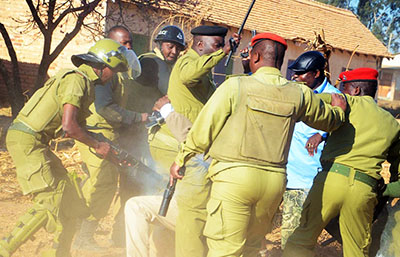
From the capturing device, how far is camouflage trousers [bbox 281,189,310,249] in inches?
191

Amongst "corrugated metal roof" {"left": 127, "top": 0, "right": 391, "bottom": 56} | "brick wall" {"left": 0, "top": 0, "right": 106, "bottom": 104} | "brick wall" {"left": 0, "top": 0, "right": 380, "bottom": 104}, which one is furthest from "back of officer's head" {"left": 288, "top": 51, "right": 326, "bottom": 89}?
"corrugated metal roof" {"left": 127, "top": 0, "right": 391, "bottom": 56}

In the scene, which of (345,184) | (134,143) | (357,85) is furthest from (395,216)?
(134,143)

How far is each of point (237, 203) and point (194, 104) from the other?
1304 mm

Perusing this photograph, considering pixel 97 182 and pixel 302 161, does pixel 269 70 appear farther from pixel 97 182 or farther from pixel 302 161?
pixel 97 182

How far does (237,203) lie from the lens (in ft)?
10.5

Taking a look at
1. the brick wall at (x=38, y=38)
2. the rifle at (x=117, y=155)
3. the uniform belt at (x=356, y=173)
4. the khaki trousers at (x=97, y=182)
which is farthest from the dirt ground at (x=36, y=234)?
the brick wall at (x=38, y=38)

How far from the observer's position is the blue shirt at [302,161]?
4.88 meters

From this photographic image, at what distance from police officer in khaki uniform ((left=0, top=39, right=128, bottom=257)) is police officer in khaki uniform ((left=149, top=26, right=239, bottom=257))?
80 centimetres

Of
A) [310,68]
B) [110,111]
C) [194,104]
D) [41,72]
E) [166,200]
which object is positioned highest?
[310,68]

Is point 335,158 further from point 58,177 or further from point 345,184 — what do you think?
point 58,177

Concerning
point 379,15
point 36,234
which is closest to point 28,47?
point 36,234

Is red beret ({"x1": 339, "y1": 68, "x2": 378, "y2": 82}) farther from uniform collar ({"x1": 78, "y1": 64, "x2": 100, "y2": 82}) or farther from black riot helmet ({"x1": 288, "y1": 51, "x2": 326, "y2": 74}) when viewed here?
uniform collar ({"x1": 78, "y1": 64, "x2": 100, "y2": 82})

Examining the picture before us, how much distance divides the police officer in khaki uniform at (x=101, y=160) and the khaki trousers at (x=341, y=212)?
208cm

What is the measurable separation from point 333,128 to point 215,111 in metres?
0.95
